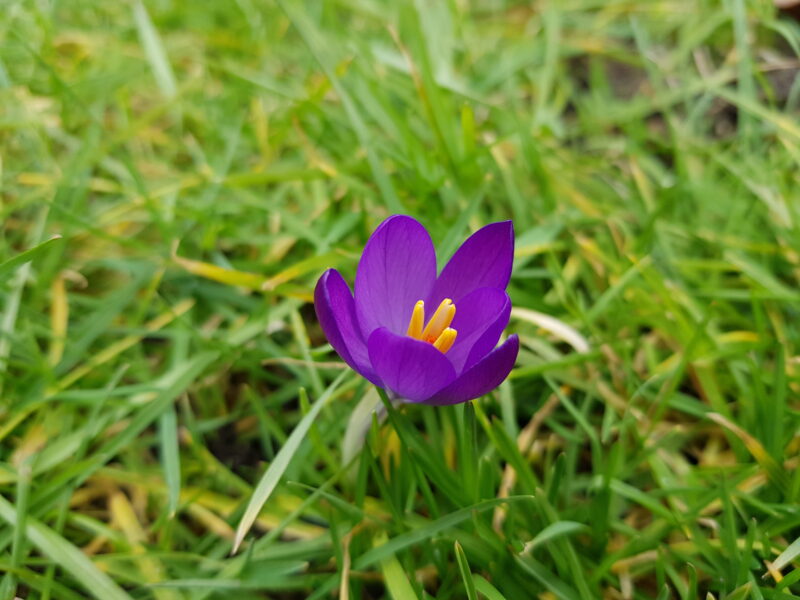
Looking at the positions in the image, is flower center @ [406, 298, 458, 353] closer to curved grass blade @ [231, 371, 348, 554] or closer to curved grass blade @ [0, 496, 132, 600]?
curved grass blade @ [231, 371, 348, 554]

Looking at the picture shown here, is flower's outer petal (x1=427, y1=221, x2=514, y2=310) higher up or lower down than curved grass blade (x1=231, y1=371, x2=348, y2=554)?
higher up

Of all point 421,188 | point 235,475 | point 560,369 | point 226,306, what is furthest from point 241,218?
point 560,369

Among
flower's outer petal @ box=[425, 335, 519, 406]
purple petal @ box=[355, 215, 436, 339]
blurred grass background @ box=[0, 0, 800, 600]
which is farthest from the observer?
blurred grass background @ box=[0, 0, 800, 600]

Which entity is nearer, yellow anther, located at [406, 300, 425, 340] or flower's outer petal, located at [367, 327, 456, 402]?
flower's outer petal, located at [367, 327, 456, 402]

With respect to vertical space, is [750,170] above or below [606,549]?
above

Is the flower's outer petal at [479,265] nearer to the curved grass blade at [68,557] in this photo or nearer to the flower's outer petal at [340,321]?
the flower's outer petal at [340,321]

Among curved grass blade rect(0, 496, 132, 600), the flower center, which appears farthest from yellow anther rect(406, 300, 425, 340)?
curved grass blade rect(0, 496, 132, 600)

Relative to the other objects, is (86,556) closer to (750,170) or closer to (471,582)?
(471,582)
